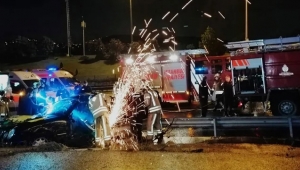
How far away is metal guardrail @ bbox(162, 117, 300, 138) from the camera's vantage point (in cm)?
1121

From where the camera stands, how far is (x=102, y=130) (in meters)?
10.1

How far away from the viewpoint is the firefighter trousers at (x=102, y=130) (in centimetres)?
1002

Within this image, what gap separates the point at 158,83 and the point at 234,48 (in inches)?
222

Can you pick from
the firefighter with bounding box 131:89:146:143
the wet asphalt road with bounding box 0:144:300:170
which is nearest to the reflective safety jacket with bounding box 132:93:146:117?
the firefighter with bounding box 131:89:146:143

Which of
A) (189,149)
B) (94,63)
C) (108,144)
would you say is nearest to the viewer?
(189,149)

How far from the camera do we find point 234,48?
18109 millimetres

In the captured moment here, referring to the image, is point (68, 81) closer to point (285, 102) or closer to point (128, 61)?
point (128, 61)

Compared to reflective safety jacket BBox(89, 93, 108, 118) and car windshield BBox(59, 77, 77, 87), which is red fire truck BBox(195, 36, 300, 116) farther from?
car windshield BBox(59, 77, 77, 87)

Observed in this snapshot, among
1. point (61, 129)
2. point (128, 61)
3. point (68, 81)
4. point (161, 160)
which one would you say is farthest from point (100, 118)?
point (68, 81)

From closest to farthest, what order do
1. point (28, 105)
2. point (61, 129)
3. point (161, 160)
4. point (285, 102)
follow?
point (161, 160) → point (61, 129) → point (285, 102) → point (28, 105)

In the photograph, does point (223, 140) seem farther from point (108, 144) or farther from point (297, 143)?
point (108, 144)

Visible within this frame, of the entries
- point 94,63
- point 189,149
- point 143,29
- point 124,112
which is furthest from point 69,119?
point 94,63

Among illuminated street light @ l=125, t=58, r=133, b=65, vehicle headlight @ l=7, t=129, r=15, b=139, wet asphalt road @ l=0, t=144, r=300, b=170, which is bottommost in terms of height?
wet asphalt road @ l=0, t=144, r=300, b=170

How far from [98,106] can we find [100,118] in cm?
26
